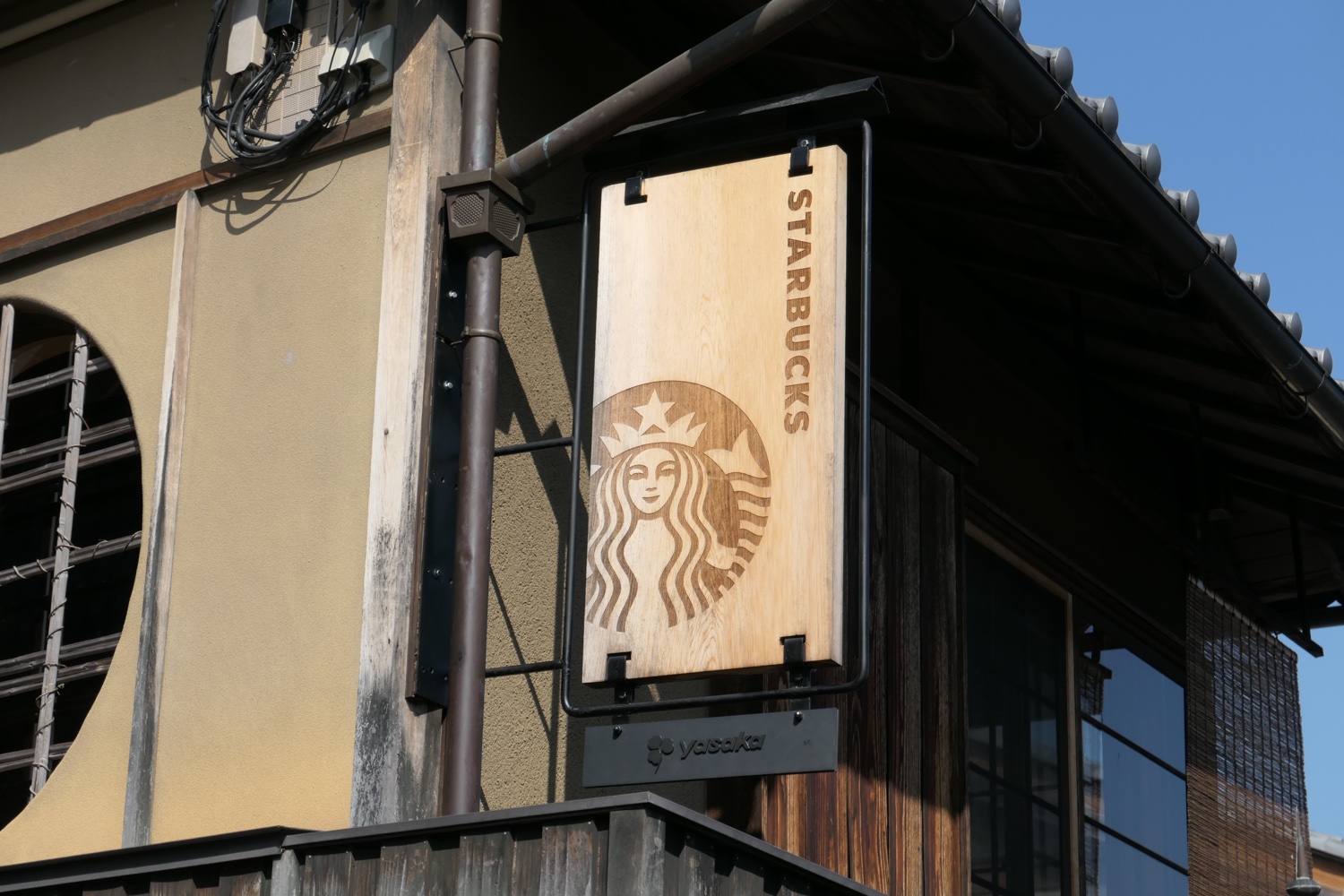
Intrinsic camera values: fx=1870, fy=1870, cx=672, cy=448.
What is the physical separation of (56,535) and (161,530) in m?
0.87

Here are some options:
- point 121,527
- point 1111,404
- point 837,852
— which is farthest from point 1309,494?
point 121,527

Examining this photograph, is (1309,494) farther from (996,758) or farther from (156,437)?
(156,437)

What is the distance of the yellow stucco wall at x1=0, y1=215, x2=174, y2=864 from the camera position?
6004mm

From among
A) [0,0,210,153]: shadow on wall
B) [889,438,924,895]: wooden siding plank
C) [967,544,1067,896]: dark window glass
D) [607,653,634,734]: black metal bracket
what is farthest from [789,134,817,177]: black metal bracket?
[967,544,1067,896]: dark window glass

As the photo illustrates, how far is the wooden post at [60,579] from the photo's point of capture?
6.38 m

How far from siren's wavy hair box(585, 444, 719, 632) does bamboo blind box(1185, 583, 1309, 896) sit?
15.6ft

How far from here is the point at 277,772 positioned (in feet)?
18.3

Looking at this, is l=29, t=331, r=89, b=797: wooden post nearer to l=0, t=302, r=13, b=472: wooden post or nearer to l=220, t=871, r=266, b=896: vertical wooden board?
l=0, t=302, r=13, b=472: wooden post

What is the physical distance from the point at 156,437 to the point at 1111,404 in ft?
17.3

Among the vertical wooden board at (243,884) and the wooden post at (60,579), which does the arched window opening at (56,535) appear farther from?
the vertical wooden board at (243,884)

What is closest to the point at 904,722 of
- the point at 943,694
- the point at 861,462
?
the point at 943,694

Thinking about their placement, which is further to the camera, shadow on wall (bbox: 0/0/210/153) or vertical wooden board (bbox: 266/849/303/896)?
shadow on wall (bbox: 0/0/210/153)

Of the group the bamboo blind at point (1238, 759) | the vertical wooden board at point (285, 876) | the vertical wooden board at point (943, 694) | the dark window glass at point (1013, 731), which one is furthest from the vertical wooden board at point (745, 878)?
the bamboo blind at point (1238, 759)

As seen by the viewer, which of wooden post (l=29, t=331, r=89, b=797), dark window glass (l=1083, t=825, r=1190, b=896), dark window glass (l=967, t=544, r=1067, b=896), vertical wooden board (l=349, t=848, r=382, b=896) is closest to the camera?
vertical wooden board (l=349, t=848, r=382, b=896)
